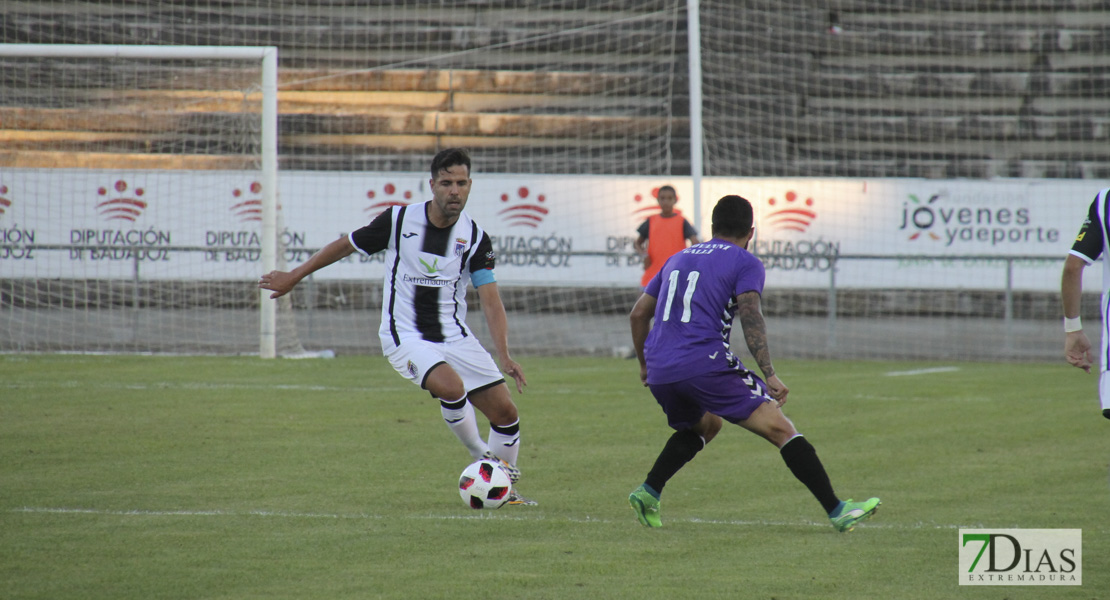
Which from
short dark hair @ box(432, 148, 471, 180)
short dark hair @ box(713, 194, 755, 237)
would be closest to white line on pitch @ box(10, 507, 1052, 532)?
short dark hair @ box(713, 194, 755, 237)

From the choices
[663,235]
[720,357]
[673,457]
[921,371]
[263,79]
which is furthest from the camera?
[263,79]

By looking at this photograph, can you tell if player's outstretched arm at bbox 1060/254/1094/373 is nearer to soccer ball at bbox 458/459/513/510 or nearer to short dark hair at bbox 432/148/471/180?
soccer ball at bbox 458/459/513/510

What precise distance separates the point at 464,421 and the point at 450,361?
1.09 ft

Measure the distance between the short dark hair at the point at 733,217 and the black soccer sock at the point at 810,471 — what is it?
1.00m

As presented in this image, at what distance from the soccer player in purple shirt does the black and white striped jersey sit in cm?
134

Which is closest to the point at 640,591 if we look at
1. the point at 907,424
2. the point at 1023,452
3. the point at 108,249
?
the point at 1023,452

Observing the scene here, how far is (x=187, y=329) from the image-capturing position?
1734 centimetres

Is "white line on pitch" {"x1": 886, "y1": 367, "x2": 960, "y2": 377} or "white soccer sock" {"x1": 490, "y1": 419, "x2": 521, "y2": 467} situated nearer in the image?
"white soccer sock" {"x1": 490, "y1": 419, "x2": 521, "y2": 467}

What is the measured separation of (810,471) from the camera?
554cm

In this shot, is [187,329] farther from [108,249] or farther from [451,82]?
[451,82]

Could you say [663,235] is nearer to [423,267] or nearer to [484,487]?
[423,267]

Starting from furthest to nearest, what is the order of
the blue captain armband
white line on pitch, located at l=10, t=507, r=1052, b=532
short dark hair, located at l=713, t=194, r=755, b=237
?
1. the blue captain armband
2. white line on pitch, located at l=10, t=507, r=1052, b=532
3. short dark hair, located at l=713, t=194, r=755, b=237

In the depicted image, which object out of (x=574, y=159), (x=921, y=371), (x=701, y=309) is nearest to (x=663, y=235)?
(x=921, y=371)

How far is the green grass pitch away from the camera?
4.62m
